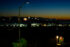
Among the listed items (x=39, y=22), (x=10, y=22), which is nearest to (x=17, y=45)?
(x=10, y=22)

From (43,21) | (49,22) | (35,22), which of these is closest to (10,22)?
(35,22)

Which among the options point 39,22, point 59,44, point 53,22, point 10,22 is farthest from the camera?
point 53,22

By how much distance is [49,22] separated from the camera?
10519 centimetres

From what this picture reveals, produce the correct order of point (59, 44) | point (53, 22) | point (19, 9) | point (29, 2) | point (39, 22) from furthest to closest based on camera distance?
1. point (53, 22)
2. point (39, 22)
3. point (59, 44)
4. point (19, 9)
5. point (29, 2)

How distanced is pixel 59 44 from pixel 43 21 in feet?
269

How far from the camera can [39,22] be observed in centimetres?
9356

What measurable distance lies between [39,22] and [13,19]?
21.5 metres

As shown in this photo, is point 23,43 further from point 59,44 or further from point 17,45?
point 59,44

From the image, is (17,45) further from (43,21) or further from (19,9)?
(43,21)

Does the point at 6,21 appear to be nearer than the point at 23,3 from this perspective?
No

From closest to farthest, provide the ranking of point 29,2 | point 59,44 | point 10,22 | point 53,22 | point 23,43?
point 29,2 < point 23,43 < point 59,44 < point 10,22 < point 53,22

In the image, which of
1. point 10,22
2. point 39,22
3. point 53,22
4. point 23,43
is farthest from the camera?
point 53,22

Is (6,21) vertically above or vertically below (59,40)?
above

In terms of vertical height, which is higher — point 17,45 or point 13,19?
point 13,19
